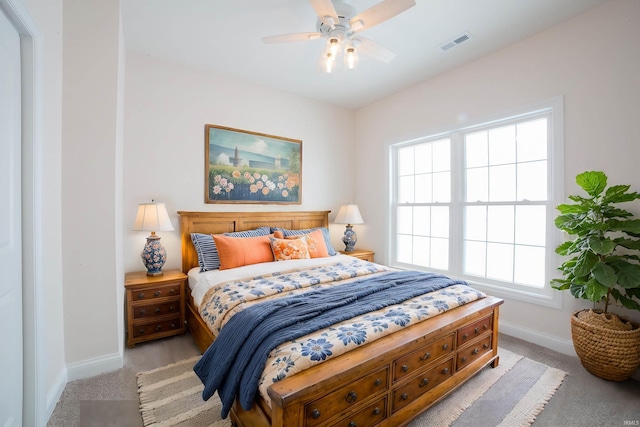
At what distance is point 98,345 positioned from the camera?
80.9 inches

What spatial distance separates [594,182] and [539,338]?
4.77ft

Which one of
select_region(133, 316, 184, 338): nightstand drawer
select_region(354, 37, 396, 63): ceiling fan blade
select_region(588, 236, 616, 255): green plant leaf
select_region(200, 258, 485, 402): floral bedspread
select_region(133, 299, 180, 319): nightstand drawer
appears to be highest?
select_region(354, 37, 396, 63): ceiling fan blade

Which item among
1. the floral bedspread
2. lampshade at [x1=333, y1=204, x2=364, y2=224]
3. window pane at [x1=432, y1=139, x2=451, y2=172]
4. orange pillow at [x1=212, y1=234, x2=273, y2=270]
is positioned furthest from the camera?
lampshade at [x1=333, y1=204, x2=364, y2=224]

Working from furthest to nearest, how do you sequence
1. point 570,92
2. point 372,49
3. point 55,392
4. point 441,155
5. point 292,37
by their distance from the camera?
→ 1. point 441,155
2. point 570,92
3. point 372,49
4. point 292,37
5. point 55,392

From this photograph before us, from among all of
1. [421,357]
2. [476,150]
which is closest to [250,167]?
[476,150]

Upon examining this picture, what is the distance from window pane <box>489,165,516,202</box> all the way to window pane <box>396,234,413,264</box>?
3.86 feet

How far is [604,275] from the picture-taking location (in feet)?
6.17

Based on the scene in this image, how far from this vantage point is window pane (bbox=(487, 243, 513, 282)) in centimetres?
287

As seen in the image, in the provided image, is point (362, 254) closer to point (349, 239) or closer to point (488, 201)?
point (349, 239)

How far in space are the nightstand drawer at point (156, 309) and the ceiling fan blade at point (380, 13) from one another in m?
2.76

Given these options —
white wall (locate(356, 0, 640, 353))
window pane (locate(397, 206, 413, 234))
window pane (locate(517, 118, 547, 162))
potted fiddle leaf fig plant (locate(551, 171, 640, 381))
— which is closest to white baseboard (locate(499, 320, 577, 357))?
white wall (locate(356, 0, 640, 353))

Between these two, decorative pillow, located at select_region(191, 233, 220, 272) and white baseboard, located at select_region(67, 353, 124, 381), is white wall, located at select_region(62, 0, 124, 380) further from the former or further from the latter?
decorative pillow, located at select_region(191, 233, 220, 272)

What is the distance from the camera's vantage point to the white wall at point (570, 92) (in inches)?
83.1

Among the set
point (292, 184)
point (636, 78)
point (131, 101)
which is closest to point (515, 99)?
point (636, 78)
